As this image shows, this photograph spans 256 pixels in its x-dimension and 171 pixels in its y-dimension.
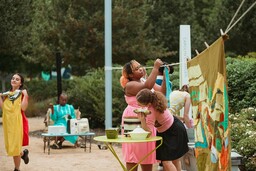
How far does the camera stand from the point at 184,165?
37.5ft

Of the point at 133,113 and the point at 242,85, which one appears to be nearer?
the point at 133,113

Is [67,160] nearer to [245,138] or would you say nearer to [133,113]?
[245,138]

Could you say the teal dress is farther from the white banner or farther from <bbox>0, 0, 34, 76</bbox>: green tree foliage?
<bbox>0, 0, 34, 76</bbox>: green tree foliage

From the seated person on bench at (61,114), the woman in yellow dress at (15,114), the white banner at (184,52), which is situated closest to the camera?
the woman in yellow dress at (15,114)

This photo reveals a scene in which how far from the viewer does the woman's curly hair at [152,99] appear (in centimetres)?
830

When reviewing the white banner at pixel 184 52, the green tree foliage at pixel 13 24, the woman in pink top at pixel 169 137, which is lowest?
the woman in pink top at pixel 169 137

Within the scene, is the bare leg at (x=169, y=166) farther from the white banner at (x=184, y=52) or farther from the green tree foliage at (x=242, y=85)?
the green tree foliage at (x=242, y=85)

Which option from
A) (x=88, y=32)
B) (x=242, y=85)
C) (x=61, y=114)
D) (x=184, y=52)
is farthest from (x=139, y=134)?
(x=88, y=32)

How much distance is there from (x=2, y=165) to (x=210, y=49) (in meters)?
7.27

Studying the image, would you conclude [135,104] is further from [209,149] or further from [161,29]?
[161,29]

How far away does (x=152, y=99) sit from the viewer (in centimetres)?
840

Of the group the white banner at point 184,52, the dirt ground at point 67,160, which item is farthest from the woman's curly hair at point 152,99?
the white banner at point 184,52

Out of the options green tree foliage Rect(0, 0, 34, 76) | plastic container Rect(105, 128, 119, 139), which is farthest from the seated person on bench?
green tree foliage Rect(0, 0, 34, 76)

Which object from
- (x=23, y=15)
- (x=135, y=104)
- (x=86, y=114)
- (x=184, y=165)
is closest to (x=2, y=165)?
(x=184, y=165)
